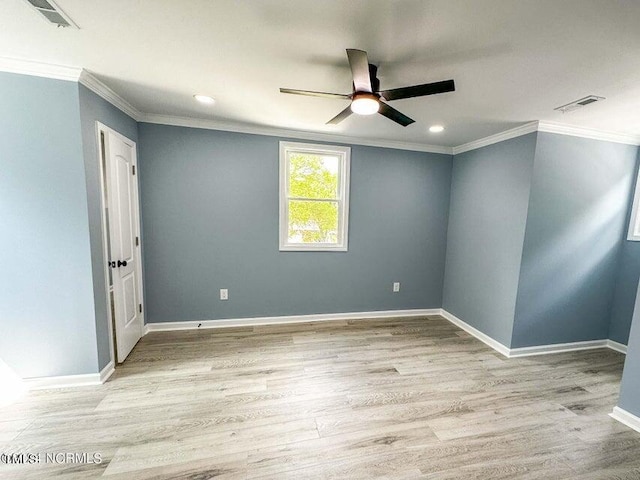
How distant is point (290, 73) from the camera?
70.1 inches

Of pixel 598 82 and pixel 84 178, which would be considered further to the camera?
pixel 84 178

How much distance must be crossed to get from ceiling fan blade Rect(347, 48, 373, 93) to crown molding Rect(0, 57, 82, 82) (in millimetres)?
1942

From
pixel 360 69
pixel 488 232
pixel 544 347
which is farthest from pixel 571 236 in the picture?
pixel 360 69

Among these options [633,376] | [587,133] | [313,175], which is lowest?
[633,376]

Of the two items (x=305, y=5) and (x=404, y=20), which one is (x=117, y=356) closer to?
(x=305, y=5)

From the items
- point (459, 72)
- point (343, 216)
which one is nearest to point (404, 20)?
point (459, 72)

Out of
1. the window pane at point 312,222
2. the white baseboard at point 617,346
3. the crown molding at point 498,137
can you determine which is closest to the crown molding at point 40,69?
the window pane at point 312,222

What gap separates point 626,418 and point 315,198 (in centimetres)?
329

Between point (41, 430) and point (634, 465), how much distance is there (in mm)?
3675

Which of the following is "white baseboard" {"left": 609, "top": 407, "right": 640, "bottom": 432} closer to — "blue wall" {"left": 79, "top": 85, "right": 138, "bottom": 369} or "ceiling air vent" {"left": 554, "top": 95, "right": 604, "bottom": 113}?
"ceiling air vent" {"left": 554, "top": 95, "right": 604, "bottom": 113}

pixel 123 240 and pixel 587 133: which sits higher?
pixel 587 133

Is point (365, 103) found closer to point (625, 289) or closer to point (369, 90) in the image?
point (369, 90)

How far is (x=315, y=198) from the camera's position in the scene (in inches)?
133

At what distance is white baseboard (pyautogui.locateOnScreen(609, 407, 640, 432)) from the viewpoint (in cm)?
182
